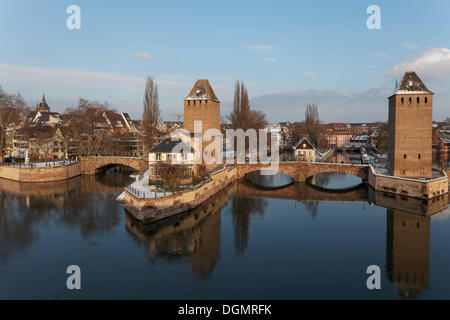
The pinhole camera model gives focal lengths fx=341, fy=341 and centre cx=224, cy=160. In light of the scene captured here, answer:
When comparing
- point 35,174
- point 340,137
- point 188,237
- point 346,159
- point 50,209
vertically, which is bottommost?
point 188,237

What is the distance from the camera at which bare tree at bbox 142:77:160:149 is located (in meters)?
46.6

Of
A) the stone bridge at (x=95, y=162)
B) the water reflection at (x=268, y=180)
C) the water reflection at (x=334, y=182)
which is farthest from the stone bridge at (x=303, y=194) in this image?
the stone bridge at (x=95, y=162)

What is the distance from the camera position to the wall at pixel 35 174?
1624 inches

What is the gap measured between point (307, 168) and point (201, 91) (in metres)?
16.1

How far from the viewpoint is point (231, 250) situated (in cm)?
1941

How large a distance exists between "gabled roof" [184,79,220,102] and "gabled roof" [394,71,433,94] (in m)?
19.6

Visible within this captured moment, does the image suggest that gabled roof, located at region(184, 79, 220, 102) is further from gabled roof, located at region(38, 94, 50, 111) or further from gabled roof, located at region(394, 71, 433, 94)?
gabled roof, located at region(38, 94, 50, 111)

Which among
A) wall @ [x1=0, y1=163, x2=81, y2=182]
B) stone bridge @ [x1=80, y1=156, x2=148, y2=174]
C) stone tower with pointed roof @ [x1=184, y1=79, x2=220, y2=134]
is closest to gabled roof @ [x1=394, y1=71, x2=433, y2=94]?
stone tower with pointed roof @ [x1=184, y1=79, x2=220, y2=134]

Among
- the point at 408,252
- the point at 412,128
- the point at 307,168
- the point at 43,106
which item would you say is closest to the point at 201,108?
the point at 307,168

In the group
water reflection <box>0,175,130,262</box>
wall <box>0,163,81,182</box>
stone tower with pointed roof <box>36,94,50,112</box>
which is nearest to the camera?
water reflection <box>0,175,130,262</box>

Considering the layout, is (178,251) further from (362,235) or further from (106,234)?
(362,235)

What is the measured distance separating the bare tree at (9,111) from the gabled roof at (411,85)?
153 feet

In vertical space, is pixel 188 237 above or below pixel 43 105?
below

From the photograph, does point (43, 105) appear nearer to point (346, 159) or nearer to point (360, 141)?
point (346, 159)
